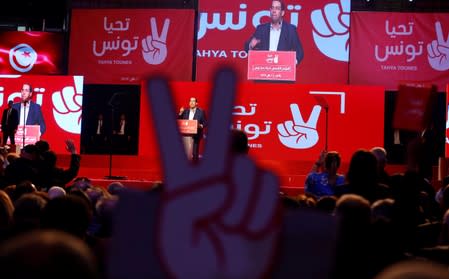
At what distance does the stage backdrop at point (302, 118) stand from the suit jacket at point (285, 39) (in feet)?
2.46

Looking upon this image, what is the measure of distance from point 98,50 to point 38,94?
4.48 feet

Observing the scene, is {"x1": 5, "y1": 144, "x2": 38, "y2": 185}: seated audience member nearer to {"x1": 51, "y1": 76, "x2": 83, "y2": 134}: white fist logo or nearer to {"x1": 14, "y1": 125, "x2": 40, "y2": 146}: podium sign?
{"x1": 14, "y1": 125, "x2": 40, "y2": 146}: podium sign

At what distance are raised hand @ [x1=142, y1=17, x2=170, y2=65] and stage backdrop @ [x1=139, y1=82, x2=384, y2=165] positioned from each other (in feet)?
3.37

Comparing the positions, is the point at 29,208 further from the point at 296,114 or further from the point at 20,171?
the point at 296,114

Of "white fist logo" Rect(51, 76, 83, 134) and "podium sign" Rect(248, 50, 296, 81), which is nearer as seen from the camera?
"podium sign" Rect(248, 50, 296, 81)

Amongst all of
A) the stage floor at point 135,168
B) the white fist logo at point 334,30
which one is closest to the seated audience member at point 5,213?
the stage floor at point 135,168

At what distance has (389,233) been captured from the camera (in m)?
2.21

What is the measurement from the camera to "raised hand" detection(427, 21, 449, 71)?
38.0ft

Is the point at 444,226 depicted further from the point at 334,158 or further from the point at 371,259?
the point at 334,158

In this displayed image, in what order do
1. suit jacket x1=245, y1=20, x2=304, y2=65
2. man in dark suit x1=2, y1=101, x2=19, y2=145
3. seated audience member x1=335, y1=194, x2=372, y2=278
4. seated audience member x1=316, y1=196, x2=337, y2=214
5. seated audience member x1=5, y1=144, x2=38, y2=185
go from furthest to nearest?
suit jacket x1=245, y1=20, x2=304, y2=65 → man in dark suit x1=2, y1=101, x2=19, y2=145 → seated audience member x1=5, y1=144, x2=38, y2=185 → seated audience member x1=316, y1=196, x2=337, y2=214 → seated audience member x1=335, y1=194, x2=372, y2=278

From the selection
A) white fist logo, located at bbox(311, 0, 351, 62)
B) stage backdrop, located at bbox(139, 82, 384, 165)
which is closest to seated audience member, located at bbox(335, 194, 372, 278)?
stage backdrop, located at bbox(139, 82, 384, 165)

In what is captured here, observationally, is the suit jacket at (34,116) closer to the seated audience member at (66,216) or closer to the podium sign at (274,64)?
the podium sign at (274,64)

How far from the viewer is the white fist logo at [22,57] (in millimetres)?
12766

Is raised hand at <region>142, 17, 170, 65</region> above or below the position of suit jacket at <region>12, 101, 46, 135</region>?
above
